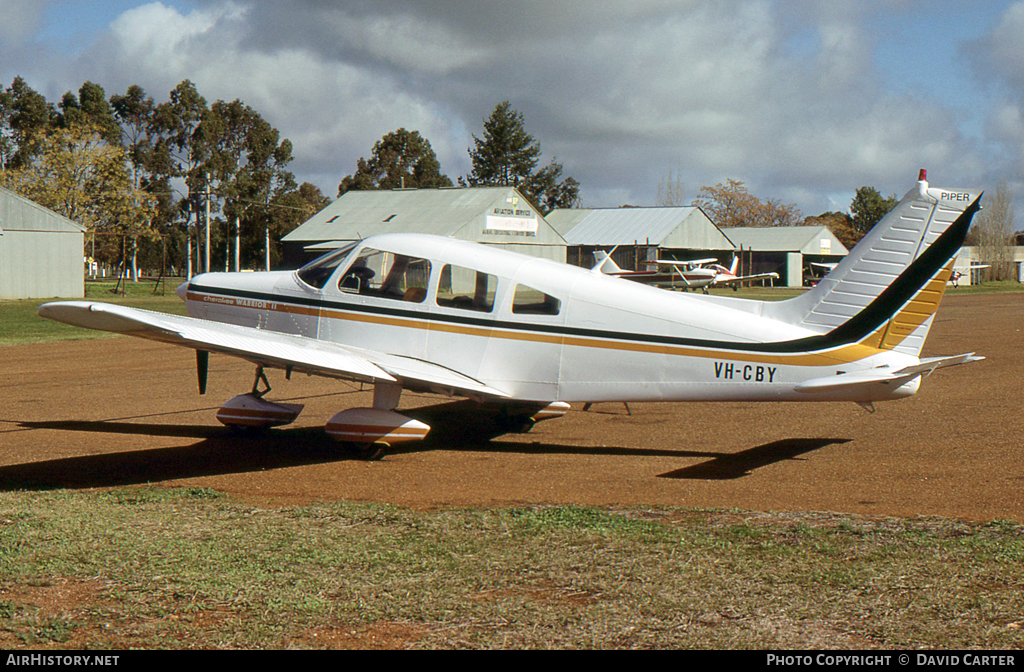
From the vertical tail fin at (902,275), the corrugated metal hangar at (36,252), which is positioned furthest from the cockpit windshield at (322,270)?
the corrugated metal hangar at (36,252)

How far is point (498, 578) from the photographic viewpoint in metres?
5.71

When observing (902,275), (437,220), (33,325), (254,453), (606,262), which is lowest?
(254,453)

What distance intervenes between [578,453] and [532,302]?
1.80 meters

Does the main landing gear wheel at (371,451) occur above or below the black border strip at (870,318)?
below

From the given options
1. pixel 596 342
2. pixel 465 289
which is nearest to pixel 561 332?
pixel 596 342

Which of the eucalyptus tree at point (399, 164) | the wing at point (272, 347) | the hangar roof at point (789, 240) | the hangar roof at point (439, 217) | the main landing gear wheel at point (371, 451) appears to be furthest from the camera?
the eucalyptus tree at point (399, 164)

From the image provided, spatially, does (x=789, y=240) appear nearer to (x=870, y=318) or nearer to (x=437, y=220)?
(x=437, y=220)

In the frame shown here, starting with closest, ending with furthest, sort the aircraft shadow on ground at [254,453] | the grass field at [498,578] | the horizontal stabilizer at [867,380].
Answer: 1. the grass field at [498,578]
2. the horizontal stabilizer at [867,380]
3. the aircraft shadow on ground at [254,453]

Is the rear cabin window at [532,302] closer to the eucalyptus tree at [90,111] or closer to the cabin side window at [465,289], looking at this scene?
the cabin side window at [465,289]

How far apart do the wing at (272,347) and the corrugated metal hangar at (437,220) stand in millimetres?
47078

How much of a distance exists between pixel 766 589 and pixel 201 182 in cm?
8610

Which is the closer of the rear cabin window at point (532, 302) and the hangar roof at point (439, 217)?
the rear cabin window at point (532, 302)

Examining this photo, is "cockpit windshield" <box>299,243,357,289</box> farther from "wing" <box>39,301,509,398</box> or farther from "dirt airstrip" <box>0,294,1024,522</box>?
"dirt airstrip" <box>0,294,1024,522</box>

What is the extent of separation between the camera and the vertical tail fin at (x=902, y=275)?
8828 millimetres
